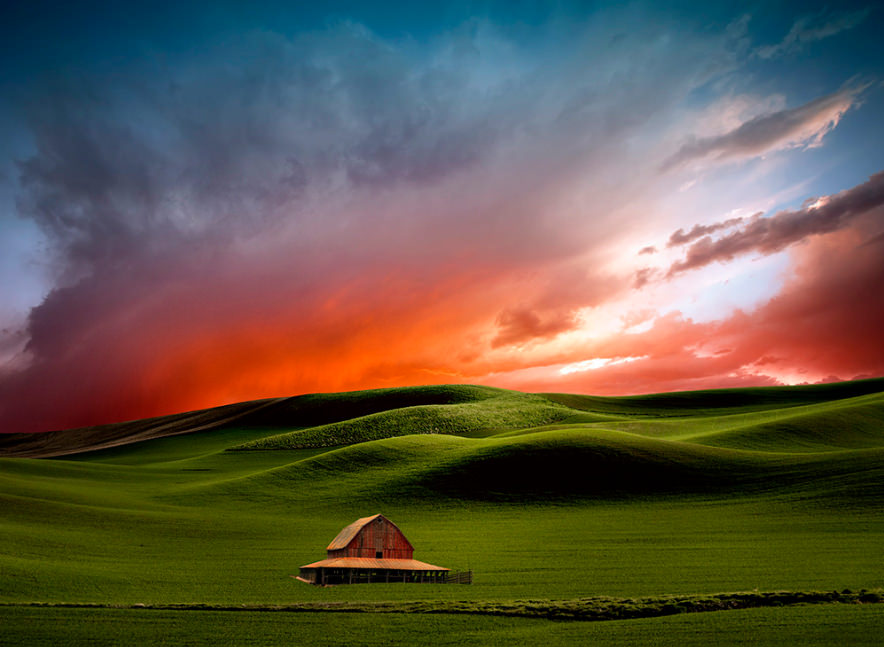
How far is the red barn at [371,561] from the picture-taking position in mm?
29812

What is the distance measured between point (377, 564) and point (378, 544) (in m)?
1.40

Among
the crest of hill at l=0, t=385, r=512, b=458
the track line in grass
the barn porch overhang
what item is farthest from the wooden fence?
the crest of hill at l=0, t=385, r=512, b=458

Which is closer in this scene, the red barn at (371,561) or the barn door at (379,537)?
the red barn at (371,561)

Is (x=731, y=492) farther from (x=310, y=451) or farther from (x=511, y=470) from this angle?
(x=310, y=451)

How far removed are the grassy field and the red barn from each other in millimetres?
1509

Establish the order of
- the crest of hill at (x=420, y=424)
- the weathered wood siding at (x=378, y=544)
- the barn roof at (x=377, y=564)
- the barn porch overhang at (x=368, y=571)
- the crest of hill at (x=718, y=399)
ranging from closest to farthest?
1. the barn porch overhang at (x=368, y=571)
2. the barn roof at (x=377, y=564)
3. the weathered wood siding at (x=378, y=544)
4. the crest of hill at (x=420, y=424)
5. the crest of hill at (x=718, y=399)

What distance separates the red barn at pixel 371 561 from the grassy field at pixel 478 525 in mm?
1509

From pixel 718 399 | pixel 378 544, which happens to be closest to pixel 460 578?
pixel 378 544

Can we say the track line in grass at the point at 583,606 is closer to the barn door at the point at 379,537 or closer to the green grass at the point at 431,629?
the green grass at the point at 431,629

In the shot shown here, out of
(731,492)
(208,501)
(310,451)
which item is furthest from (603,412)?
(208,501)

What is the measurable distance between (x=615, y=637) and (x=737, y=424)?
65.7 metres

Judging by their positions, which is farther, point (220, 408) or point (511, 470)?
point (220, 408)

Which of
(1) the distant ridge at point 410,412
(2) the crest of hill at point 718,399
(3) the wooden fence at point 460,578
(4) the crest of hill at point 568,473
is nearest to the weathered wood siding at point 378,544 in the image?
(3) the wooden fence at point 460,578

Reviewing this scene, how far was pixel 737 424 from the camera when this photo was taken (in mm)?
76250
